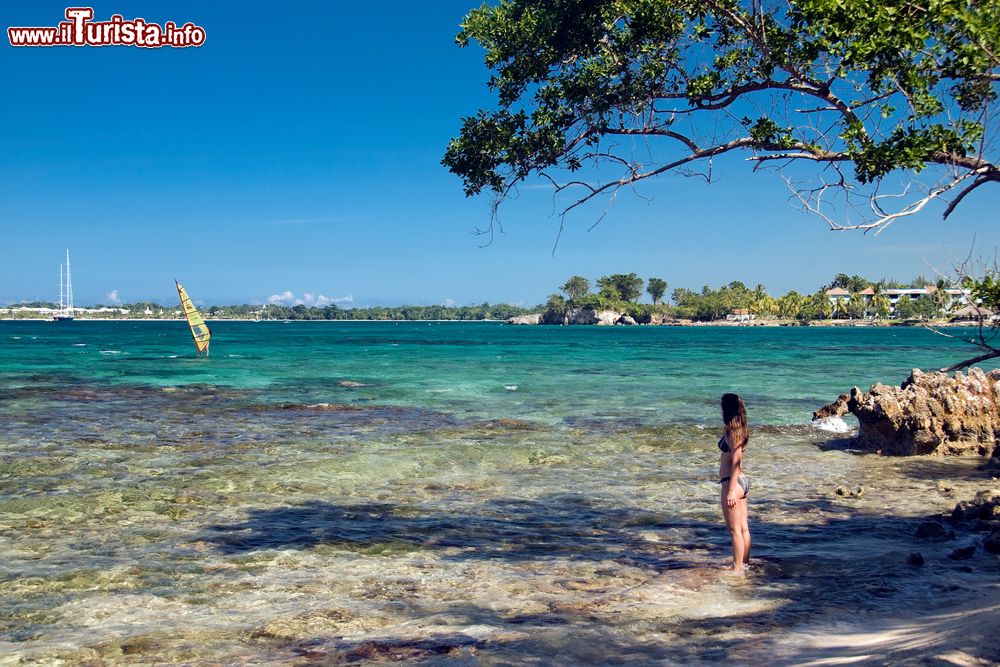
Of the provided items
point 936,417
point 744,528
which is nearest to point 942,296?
point 744,528

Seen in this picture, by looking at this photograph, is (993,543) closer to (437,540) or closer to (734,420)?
(734,420)

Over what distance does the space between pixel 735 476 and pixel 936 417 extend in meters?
9.71

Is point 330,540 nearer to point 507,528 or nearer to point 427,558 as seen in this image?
point 427,558

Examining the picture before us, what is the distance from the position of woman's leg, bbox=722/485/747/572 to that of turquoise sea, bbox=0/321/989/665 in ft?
0.96

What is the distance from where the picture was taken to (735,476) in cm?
784

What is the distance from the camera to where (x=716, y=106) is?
786cm

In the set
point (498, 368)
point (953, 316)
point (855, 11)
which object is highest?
point (855, 11)

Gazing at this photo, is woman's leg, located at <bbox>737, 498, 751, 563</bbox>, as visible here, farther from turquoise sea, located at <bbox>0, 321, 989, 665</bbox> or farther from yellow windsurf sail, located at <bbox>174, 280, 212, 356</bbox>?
yellow windsurf sail, located at <bbox>174, 280, 212, 356</bbox>

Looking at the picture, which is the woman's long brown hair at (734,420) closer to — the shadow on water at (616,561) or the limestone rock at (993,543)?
the shadow on water at (616,561)

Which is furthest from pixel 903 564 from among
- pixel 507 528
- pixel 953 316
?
pixel 507 528

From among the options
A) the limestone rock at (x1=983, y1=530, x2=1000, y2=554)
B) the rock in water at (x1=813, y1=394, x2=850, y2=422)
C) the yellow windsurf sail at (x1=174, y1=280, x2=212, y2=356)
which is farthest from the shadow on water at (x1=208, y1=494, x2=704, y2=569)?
the yellow windsurf sail at (x1=174, y1=280, x2=212, y2=356)

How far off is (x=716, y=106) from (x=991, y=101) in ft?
8.13

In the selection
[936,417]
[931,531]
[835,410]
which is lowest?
[931,531]

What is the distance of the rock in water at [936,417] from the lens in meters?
15.2
